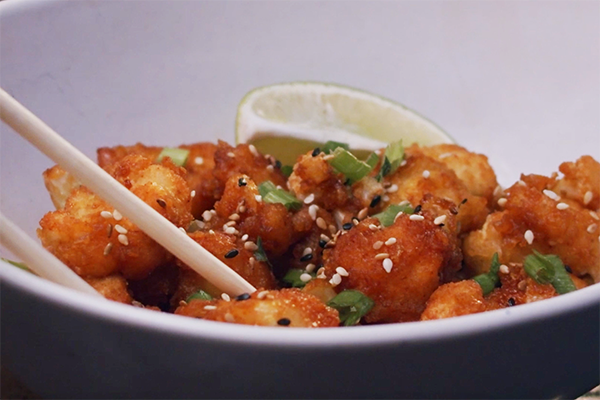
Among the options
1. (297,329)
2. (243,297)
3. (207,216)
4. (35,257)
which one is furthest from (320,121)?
(297,329)

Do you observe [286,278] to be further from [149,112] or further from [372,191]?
[149,112]

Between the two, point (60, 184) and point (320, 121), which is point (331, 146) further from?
point (60, 184)

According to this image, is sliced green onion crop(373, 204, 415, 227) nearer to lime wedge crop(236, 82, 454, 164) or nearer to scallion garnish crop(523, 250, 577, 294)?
scallion garnish crop(523, 250, 577, 294)

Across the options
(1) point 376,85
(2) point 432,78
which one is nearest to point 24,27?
(1) point 376,85

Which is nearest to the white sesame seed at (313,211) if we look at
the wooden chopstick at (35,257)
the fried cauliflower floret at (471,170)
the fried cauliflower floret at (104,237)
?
the fried cauliflower floret at (104,237)

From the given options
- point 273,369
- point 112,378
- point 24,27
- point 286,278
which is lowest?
point 286,278

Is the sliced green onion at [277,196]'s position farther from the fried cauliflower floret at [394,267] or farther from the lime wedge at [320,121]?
the lime wedge at [320,121]
